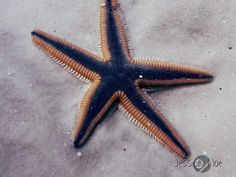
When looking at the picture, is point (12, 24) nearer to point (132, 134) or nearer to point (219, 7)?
point (132, 134)

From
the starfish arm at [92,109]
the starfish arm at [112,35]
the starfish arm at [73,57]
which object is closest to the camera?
the starfish arm at [92,109]

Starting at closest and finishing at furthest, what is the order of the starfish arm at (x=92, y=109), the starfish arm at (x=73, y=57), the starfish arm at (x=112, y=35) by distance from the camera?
1. the starfish arm at (x=92, y=109)
2. the starfish arm at (x=73, y=57)
3. the starfish arm at (x=112, y=35)

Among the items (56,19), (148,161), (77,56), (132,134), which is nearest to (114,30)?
(77,56)

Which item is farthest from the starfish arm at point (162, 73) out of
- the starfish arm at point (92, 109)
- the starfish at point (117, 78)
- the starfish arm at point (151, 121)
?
the starfish arm at point (92, 109)

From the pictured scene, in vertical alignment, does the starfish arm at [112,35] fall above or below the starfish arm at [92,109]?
above

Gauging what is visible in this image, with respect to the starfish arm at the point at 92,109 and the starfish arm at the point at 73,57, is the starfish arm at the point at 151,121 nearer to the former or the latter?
the starfish arm at the point at 92,109

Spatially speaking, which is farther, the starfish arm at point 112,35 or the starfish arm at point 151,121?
the starfish arm at point 112,35

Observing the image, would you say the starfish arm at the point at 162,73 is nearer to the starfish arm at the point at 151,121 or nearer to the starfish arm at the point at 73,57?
the starfish arm at the point at 151,121

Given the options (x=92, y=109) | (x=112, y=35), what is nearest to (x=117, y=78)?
(x=92, y=109)

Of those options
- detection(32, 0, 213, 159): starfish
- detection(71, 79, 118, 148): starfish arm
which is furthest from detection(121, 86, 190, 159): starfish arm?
detection(71, 79, 118, 148): starfish arm
